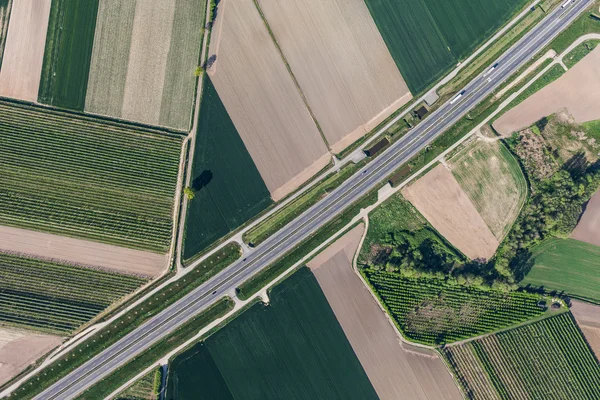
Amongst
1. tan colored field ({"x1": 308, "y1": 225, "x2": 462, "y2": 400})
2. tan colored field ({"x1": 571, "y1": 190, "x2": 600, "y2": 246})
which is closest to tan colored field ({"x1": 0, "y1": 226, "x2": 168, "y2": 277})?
tan colored field ({"x1": 308, "y1": 225, "x2": 462, "y2": 400})

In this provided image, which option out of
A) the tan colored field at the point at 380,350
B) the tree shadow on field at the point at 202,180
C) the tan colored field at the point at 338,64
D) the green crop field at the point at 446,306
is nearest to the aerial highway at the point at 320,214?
the tan colored field at the point at 338,64

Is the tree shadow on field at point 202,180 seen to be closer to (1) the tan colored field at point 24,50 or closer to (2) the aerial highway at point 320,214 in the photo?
(2) the aerial highway at point 320,214

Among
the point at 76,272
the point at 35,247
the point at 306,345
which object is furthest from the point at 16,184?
the point at 306,345

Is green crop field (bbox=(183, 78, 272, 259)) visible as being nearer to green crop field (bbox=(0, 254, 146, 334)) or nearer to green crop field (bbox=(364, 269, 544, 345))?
green crop field (bbox=(0, 254, 146, 334))

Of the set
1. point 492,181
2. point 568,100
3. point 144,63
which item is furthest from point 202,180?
point 568,100

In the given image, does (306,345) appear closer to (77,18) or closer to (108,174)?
(108,174)

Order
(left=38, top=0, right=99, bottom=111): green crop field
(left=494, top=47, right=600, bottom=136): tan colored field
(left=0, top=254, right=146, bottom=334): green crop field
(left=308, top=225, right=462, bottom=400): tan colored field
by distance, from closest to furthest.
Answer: (left=0, top=254, right=146, bottom=334): green crop field, (left=308, top=225, right=462, bottom=400): tan colored field, (left=38, top=0, right=99, bottom=111): green crop field, (left=494, top=47, right=600, bottom=136): tan colored field

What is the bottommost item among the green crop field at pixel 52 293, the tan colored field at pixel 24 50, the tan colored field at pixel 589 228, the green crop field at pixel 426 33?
the tan colored field at pixel 589 228
